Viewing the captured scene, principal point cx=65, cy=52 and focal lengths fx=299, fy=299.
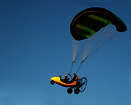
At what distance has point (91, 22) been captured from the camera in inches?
843

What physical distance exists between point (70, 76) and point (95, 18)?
4.72 m

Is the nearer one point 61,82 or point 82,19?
point 82,19

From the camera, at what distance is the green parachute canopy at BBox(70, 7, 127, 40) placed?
65.2 ft

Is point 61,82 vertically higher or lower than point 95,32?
lower

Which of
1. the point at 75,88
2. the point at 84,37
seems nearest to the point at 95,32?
the point at 84,37

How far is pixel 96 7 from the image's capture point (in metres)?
19.9

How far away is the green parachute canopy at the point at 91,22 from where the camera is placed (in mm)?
19859

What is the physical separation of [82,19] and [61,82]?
5.00 meters

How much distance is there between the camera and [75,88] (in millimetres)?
22094

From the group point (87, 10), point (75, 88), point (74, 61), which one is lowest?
point (75, 88)

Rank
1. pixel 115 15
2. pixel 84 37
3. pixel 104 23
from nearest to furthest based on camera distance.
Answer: pixel 115 15 → pixel 104 23 → pixel 84 37

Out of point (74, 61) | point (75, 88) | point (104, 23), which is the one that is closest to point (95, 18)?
point (104, 23)

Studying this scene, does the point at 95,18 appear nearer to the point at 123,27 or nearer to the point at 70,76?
the point at 123,27

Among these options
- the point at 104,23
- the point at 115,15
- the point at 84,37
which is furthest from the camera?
the point at 84,37
